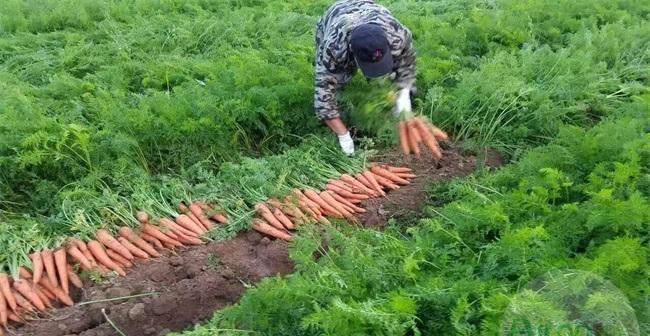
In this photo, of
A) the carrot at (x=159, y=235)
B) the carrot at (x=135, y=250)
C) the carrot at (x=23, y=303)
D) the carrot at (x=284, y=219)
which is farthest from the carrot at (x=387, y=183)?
the carrot at (x=23, y=303)

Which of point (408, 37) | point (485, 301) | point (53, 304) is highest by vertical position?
point (408, 37)

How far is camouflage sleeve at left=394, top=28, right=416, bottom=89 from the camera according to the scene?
504 cm

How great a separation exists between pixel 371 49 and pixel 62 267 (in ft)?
8.12

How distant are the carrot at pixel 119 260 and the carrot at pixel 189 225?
0.46 m

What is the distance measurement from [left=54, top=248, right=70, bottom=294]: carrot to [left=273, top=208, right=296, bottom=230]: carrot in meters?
1.44

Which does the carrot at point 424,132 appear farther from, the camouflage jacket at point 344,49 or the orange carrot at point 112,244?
the orange carrot at point 112,244

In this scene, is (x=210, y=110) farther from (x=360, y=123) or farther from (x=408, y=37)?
(x=408, y=37)

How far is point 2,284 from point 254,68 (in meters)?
2.70

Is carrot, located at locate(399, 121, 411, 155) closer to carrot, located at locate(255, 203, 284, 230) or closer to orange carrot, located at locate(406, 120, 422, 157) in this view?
orange carrot, located at locate(406, 120, 422, 157)

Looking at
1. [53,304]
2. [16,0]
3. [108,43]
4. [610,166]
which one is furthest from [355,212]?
[16,0]

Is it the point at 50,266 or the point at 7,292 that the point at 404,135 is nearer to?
the point at 50,266

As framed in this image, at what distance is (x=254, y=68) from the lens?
5.71 m

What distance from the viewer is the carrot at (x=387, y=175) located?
509 cm

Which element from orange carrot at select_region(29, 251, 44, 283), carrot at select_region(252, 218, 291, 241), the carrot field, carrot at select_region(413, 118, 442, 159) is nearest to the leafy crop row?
the carrot field
